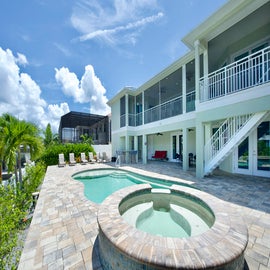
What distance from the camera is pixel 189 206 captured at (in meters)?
4.35

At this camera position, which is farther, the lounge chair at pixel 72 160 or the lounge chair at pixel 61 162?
the lounge chair at pixel 72 160

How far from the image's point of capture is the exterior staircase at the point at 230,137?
5.83 m

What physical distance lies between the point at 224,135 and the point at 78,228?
316 inches

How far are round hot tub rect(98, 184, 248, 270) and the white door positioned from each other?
241 inches

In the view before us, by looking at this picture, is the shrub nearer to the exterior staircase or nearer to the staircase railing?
the exterior staircase

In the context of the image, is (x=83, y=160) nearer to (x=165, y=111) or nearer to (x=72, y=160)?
(x=72, y=160)

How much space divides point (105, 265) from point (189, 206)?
298 centimetres

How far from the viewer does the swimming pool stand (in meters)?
6.71

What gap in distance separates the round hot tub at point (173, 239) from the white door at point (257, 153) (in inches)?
241

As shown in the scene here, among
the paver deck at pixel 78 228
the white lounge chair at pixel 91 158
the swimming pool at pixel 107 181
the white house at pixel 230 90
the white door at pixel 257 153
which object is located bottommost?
the swimming pool at pixel 107 181

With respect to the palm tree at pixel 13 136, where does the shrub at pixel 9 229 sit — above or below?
below

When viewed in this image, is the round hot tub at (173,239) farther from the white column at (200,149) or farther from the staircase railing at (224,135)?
the staircase railing at (224,135)

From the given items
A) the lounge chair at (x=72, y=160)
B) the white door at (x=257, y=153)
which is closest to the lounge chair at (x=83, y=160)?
the lounge chair at (x=72, y=160)

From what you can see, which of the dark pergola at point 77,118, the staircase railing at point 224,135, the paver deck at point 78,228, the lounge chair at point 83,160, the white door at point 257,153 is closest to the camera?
the paver deck at point 78,228
